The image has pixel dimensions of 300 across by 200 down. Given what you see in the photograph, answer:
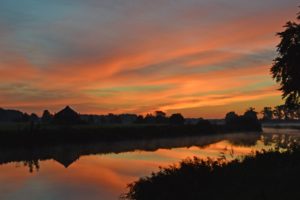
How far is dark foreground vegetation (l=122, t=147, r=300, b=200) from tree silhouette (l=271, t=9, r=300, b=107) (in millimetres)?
13972

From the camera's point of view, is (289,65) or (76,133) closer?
(289,65)

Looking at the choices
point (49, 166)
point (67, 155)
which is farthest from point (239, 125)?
point (49, 166)

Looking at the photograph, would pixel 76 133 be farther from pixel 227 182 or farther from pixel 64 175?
pixel 227 182

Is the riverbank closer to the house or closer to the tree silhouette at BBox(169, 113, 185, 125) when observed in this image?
the house

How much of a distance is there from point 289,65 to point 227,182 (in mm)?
20710

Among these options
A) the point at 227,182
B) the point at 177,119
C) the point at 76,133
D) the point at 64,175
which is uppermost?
the point at 177,119

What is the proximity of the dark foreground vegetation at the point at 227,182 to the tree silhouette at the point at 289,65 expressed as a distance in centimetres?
1397

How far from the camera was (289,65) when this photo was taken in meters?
36.8

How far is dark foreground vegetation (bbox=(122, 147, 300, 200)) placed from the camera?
15.2 metres

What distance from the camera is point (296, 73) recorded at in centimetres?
3569

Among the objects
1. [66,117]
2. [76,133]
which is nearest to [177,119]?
[66,117]

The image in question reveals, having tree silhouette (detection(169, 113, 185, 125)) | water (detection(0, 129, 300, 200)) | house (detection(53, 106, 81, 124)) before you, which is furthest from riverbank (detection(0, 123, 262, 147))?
tree silhouette (detection(169, 113, 185, 125))

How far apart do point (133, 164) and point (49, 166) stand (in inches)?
295

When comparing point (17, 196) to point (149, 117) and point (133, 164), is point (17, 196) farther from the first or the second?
point (149, 117)
